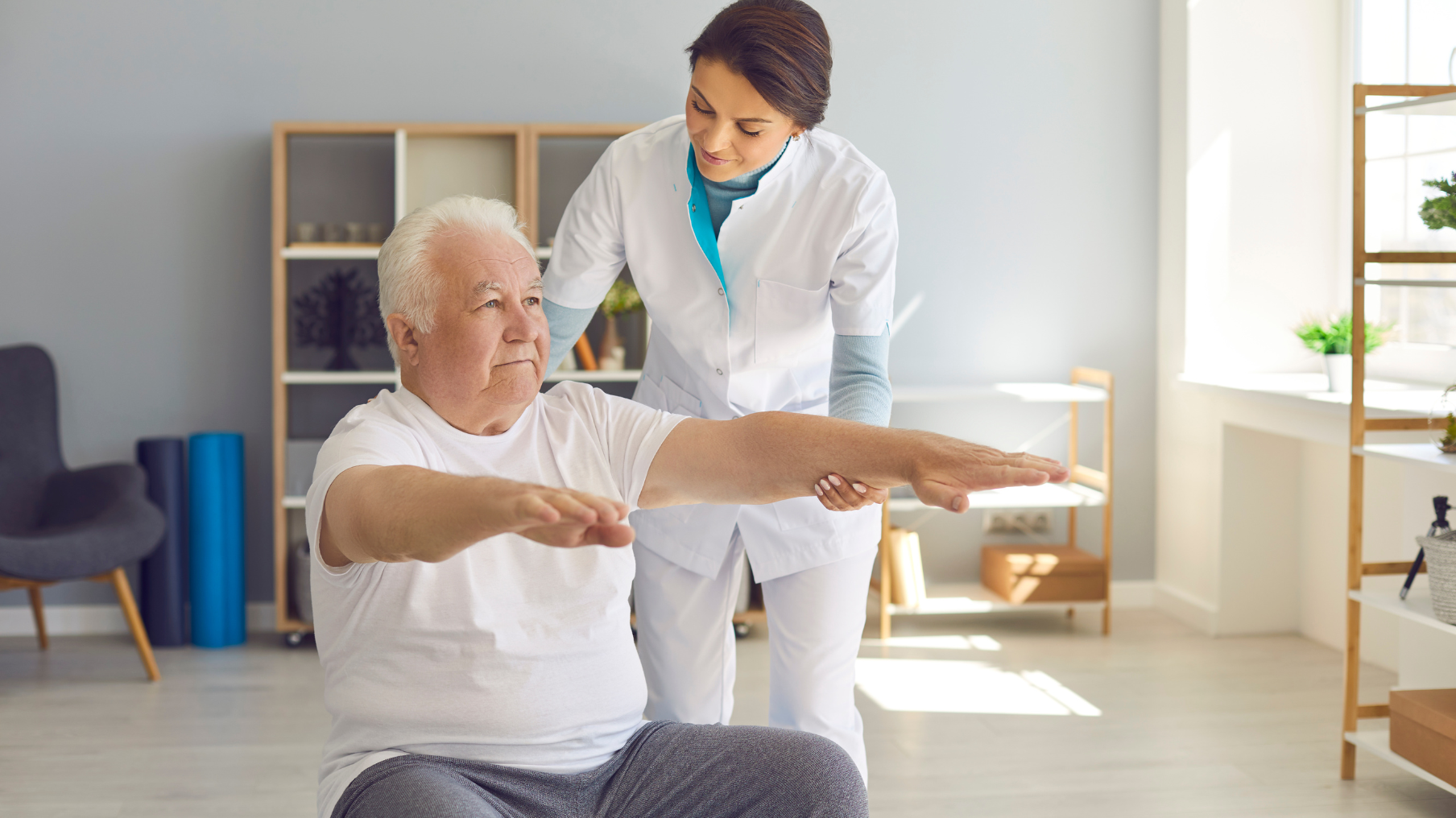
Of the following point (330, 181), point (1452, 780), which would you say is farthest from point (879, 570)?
point (330, 181)

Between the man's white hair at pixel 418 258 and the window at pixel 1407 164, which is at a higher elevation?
the window at pixel 1407 164

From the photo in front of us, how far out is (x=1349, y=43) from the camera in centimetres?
→ 367

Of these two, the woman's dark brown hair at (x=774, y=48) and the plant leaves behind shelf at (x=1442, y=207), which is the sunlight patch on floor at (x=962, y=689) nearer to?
the plant leaves behind shelf at (x=1442, y=207)

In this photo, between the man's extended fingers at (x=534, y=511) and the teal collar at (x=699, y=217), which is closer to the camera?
the man's extended fingers at (x=534, y=511)

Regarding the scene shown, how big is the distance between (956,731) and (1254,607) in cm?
145

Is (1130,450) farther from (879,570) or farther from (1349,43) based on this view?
(1349,43)

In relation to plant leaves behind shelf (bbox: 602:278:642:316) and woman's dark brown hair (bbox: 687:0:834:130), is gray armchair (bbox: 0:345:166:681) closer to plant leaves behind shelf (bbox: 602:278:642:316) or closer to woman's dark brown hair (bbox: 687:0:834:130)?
plant leaves behind shelf (bbox: 602:278:642:316)

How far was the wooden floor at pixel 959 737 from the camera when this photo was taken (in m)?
2.39

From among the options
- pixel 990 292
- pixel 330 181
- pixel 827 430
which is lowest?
pixel 827 430

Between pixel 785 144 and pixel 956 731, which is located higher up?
pixel 785 144

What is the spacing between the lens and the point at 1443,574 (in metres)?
2.19

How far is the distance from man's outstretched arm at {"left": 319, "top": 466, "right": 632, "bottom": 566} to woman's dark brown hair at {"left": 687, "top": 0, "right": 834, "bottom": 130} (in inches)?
27.8

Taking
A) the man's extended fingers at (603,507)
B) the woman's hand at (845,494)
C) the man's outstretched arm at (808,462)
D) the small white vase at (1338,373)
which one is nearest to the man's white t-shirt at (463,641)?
the man's outstretched arm at (808,462)

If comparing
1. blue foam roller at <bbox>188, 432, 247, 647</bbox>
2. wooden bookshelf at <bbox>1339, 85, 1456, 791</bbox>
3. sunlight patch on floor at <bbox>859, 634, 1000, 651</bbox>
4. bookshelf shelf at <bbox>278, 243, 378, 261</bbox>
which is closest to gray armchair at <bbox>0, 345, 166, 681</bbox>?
blue foam roller at <bbox>188, 432, 247, 647</bbox>
